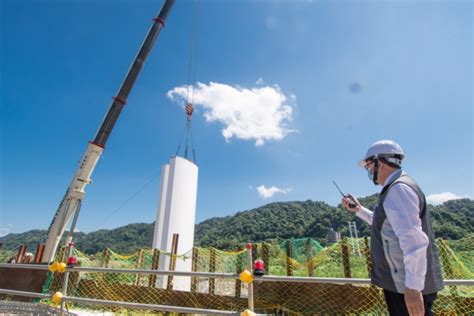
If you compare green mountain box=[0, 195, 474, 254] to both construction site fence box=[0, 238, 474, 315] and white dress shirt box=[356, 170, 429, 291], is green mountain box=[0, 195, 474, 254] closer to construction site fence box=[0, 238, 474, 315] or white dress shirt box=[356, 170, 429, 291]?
construction site fence box=[0, 238, 474, 315]

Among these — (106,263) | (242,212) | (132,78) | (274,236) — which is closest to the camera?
(106,263)

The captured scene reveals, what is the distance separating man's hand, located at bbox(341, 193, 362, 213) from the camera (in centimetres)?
219

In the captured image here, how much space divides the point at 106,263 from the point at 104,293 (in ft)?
3.16

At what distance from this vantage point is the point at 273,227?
145 ft

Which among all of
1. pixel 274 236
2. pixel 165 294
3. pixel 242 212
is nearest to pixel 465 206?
pixel 274 236

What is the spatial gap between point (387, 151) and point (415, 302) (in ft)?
2.97

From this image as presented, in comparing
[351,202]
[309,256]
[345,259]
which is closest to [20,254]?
[309,256]

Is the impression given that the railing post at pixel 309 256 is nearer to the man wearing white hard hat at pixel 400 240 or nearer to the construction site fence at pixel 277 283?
the construction site fence at pixel 277 283

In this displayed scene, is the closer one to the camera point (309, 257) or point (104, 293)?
point (309, 257)

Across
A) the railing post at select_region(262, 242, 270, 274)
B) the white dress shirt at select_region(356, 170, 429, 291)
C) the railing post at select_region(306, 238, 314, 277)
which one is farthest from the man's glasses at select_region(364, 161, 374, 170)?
the railing post at select_region(262, 242, 270, 274)

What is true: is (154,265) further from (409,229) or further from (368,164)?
(409,229)

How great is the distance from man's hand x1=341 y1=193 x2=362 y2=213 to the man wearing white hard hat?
1.41 feet

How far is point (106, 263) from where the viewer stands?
8891 millimetres

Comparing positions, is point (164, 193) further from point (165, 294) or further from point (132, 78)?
point (132, 78)
